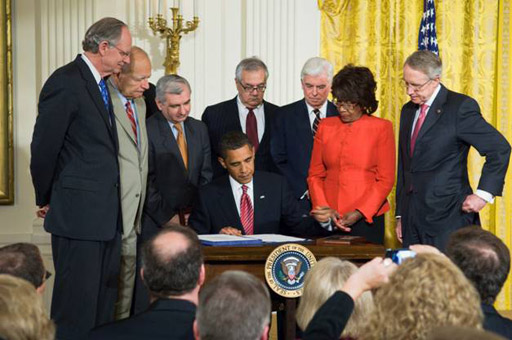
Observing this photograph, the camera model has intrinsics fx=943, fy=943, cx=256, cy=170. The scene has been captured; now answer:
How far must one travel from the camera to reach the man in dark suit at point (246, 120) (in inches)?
224

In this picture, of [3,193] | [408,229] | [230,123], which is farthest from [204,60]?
[408,229]

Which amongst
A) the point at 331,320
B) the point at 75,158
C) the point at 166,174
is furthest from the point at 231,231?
the point at 331,320

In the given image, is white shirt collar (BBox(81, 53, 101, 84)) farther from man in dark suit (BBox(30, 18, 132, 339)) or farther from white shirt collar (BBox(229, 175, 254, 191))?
white shirt collar (BBox(229, 175, 254, 191))

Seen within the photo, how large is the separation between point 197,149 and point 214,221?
0.53m

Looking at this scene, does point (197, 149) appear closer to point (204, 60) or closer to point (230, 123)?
point (230, 123)

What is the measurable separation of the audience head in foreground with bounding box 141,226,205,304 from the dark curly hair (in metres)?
2.43

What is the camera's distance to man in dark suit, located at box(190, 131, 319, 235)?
16.7 ft

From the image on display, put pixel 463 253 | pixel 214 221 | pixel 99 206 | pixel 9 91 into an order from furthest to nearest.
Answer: pixel 9 91 < pixel 214 221 < pixel 99 206 < pixel 463 253

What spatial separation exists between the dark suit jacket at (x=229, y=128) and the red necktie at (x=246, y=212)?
0.67 meters

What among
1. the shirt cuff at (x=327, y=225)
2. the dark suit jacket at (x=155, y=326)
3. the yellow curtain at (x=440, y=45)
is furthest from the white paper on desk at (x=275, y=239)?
the yellow curtain at (x=440, y=45)

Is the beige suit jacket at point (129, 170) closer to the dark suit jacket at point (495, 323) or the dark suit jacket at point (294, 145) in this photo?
the dark suit jacket at point (294, 145)

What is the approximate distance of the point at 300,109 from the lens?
224 inches

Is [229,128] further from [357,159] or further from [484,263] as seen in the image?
[484,263]

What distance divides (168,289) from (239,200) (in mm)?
2210
